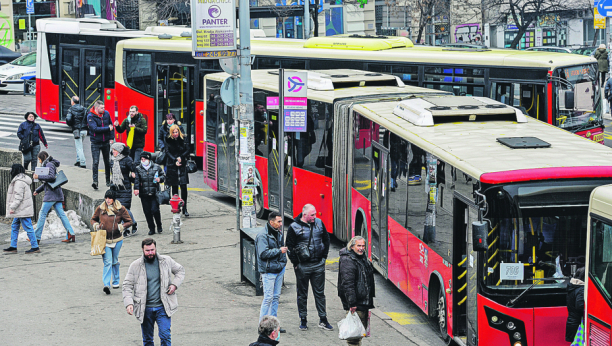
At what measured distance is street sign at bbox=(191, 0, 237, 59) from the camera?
13656 millimetres

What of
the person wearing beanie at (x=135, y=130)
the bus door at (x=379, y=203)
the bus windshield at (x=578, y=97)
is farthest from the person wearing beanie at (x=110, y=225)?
the bus windshield at (x=578, y=97)

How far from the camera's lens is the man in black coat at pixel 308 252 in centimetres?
1065

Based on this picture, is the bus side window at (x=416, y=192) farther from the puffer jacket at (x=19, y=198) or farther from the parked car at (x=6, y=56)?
the parked car at (x=6, y=56)

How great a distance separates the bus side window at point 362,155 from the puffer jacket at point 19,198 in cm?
560

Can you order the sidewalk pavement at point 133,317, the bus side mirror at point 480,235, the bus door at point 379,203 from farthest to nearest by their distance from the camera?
the bus door at point 379,203
the sidewalk pavement at point 133,317
the bus side mirror at point 480,235

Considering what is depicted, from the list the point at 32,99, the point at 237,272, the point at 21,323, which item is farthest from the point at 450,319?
the point at 32,99

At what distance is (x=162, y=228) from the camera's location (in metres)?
16.6

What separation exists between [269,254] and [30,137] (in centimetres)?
1143

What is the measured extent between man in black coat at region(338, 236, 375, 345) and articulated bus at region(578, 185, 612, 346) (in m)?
2.79

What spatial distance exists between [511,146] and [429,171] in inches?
46.1

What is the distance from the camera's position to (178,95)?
2236cm

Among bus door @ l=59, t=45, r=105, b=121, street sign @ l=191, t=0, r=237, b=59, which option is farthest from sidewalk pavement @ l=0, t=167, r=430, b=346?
bus door @ l=59, t=45, r=105, b=121

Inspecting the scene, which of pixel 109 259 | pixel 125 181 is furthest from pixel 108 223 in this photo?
pixel 125 181

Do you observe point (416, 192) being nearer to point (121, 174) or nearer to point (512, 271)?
point (512, 271)
